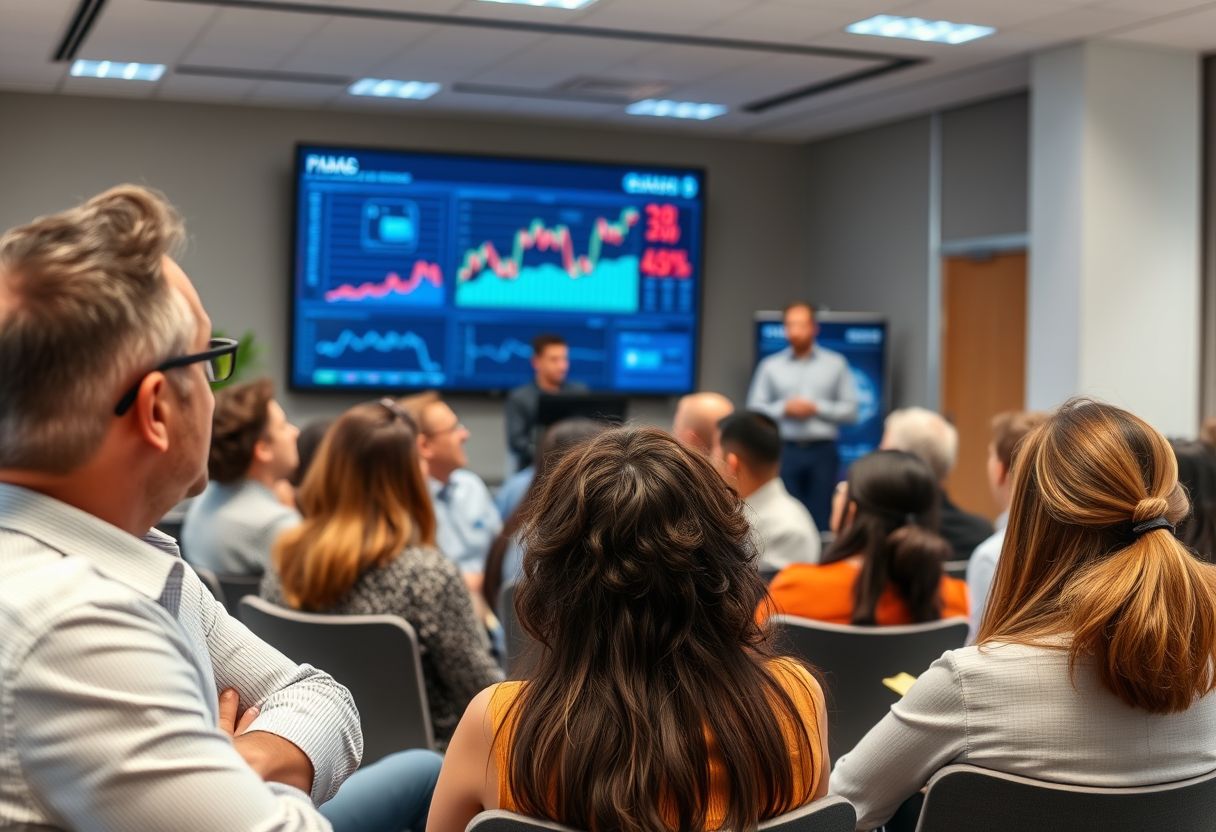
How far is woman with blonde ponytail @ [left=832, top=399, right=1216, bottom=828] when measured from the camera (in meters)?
1.64

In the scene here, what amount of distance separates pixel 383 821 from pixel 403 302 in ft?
20.6

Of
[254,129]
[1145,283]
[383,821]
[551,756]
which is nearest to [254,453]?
[383,821]

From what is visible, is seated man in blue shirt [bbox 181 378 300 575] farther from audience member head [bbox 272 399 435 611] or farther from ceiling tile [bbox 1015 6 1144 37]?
ceiling tile [bbox 1015 6 1144 37]

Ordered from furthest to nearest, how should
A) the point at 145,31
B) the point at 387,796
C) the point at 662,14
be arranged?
the point at 145,31 → the point at 662,14 → the point at 387,796

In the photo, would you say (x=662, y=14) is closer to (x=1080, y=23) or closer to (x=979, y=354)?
(x=1080, y=23)

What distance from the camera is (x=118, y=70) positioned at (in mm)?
7297

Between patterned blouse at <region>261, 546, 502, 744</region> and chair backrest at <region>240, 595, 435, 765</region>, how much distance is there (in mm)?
79

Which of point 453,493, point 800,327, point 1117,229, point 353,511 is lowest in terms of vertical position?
point 453,493

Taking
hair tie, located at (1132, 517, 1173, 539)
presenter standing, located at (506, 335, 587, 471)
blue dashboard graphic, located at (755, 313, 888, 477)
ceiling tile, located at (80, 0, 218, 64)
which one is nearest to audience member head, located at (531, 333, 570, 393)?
presenter standing, located at (506, 335, 587, 471)

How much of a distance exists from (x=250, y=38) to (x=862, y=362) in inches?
172

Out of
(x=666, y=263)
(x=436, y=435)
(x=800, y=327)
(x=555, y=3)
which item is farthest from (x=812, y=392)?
(x=436, y=435)

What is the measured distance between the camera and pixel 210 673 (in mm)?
1162

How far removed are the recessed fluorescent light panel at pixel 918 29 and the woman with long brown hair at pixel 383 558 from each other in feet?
13.2

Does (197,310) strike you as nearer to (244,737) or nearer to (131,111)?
(244,737)
